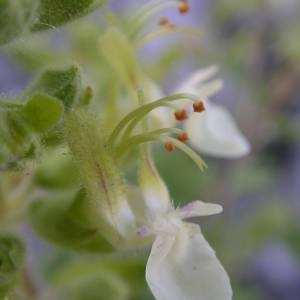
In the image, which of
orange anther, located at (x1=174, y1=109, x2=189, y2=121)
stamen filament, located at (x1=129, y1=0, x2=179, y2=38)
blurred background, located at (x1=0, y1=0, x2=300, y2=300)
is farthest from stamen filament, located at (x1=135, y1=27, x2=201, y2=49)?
blurred background, located at (x1=0, y1=0, x2=300, y2=300)

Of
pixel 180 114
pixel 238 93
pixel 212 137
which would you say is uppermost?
pixel 180 114

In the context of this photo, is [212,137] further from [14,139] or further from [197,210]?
[14,139]

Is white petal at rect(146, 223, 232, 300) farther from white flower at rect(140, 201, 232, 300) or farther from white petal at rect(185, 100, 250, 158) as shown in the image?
white petal at rect(185, 100, 250, 158)

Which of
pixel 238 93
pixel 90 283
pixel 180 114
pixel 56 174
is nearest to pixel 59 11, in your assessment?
pixel 180 114

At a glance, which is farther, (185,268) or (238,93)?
(238,93)

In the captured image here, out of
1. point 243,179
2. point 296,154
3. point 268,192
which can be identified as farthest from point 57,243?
point 296,154

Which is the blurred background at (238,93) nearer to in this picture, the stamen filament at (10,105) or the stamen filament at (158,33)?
the stamen filament at (158,33)

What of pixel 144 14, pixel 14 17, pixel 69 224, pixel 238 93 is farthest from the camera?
pixel 238 93
